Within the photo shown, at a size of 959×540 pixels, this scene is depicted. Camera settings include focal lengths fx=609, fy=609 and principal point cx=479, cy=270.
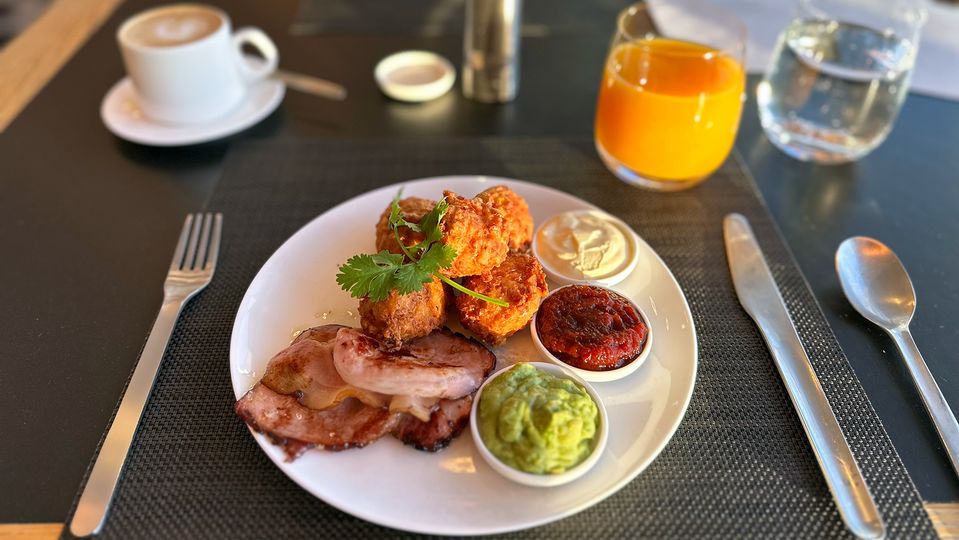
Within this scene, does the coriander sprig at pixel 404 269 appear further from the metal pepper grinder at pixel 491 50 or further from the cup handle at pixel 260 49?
the cup handle at pixel 260 49

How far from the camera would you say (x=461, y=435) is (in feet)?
5.30

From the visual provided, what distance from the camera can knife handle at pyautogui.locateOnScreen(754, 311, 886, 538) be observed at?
4.93 feet

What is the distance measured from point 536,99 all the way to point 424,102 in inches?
23.1

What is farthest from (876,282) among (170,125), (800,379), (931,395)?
(170,125)

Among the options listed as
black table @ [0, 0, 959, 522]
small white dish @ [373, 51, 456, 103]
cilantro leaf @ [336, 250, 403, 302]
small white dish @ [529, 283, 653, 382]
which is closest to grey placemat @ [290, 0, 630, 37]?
black table @ [0, 0, 959, 522]

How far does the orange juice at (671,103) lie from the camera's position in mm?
2260

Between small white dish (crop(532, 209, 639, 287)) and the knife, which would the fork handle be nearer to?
small white dish (crop(532, 209, 639, 287))

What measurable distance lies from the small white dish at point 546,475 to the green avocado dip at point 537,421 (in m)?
0.01

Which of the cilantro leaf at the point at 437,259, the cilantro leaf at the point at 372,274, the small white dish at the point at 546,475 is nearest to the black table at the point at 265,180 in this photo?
the cilantro leaf at the point at 372,274

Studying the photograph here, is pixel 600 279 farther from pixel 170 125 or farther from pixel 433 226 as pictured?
pixel 170 125

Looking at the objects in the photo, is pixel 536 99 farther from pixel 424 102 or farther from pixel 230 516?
pixel 230 516

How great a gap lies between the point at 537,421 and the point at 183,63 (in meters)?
2.19

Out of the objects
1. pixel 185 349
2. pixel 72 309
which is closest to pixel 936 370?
pixel 185 349

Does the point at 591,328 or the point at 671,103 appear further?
the point at 671,103
